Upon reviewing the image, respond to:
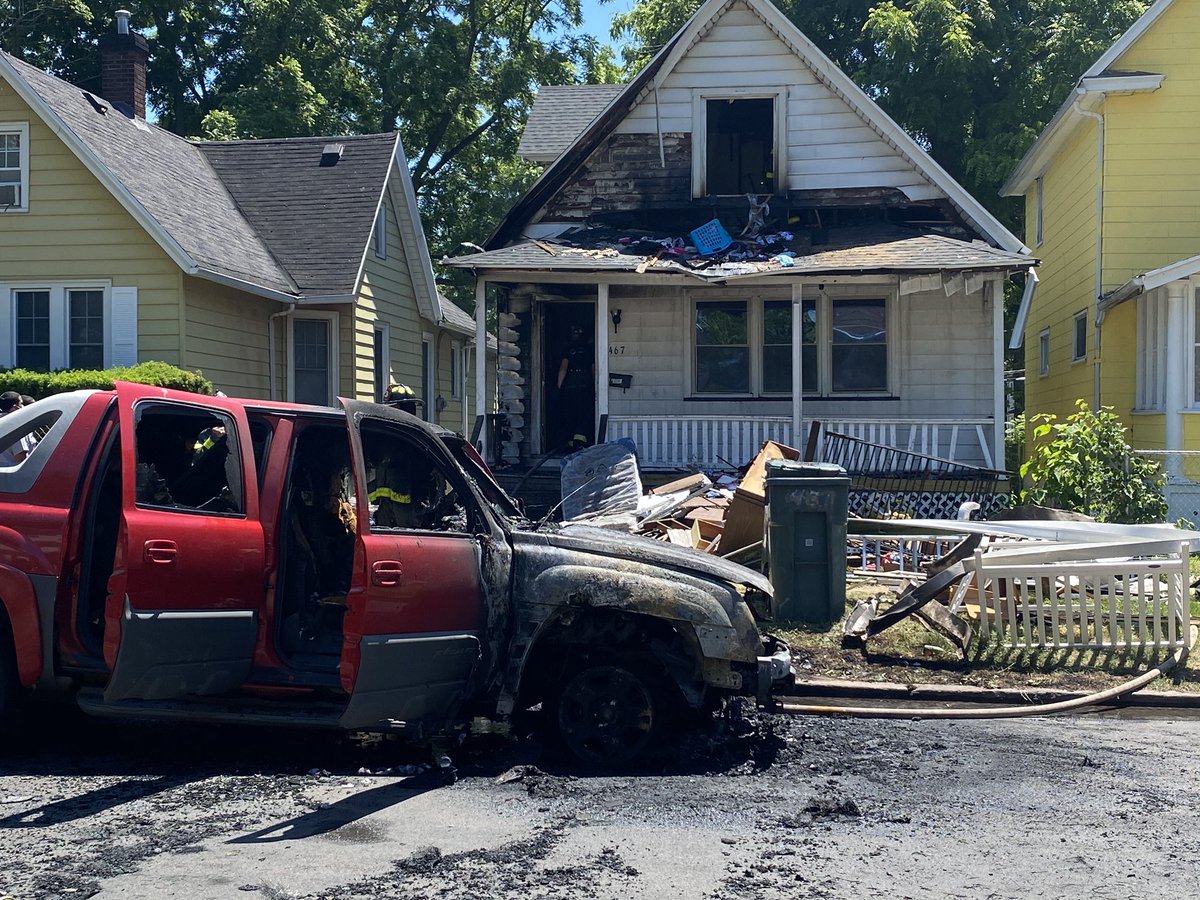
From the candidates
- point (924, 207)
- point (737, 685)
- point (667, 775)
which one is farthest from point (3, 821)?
point (924, 207)

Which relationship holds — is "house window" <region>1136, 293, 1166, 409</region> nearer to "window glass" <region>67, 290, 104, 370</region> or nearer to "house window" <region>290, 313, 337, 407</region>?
"house window" <region>290, 313, 337, 407</region>

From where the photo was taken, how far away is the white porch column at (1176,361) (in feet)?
49.9

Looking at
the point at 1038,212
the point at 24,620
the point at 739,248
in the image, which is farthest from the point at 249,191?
the point at 24,620

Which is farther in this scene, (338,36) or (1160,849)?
(338,36)

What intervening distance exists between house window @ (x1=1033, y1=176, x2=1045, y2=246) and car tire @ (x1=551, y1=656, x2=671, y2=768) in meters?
18.2

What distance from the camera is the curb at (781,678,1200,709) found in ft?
26.5

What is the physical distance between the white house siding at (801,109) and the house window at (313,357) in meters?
6.78

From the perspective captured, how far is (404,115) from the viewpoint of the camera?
109ft

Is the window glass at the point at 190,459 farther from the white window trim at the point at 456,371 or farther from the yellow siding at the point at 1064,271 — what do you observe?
the white window trim at the point at 456,371

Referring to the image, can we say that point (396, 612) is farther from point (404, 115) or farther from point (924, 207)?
point (404, 115)

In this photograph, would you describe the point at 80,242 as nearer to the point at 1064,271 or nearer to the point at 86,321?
the point at 86,321

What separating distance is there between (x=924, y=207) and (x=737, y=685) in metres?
12.1

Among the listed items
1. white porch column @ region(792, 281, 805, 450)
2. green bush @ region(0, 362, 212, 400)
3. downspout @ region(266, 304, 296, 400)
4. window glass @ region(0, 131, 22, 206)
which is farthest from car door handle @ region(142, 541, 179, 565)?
downspout @ region(266, 304, 296, 400)

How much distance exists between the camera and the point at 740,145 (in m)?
17.4
